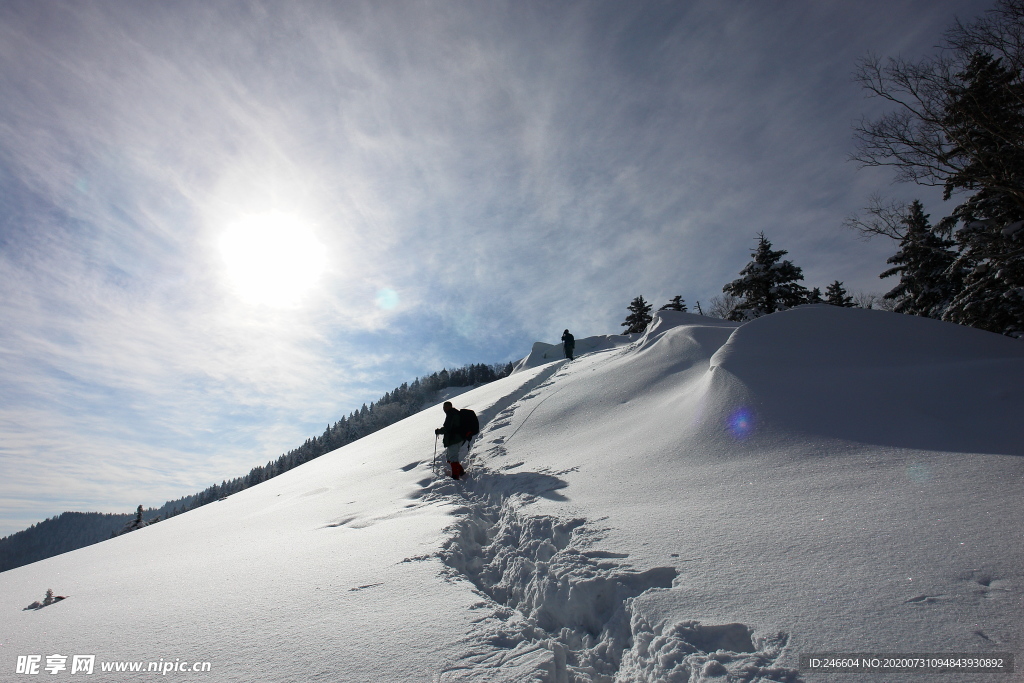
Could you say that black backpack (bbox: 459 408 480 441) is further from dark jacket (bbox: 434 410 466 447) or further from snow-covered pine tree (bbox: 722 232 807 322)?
snow-covered pine tree (bbox: 722 232 807 322)

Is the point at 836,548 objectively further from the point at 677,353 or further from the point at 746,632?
the point at 677,353

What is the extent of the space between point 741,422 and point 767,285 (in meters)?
26.5

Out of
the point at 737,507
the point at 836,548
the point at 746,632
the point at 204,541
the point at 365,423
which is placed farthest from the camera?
the point at 365,423

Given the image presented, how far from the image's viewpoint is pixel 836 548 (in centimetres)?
304

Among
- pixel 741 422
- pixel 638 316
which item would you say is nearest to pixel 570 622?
pixel 741 422

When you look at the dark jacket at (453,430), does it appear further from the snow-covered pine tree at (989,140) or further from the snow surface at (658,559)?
the snow-covered pine tree at (989,140)

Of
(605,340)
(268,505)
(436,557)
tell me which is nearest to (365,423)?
(605,340)

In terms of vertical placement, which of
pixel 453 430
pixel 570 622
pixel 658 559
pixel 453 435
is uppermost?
pixel 453 430

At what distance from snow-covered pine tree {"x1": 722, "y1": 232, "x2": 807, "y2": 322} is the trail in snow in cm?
2707

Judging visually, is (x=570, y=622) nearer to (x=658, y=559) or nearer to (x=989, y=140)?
(x=658, y=559)

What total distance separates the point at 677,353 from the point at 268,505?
10.4m

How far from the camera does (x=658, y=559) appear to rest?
3.34 meters

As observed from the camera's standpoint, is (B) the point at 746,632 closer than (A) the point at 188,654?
Yes

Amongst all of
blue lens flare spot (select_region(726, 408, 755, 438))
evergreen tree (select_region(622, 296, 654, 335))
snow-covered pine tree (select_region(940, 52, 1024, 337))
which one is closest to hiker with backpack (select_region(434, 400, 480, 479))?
blue lens flare spot (select_region(726, 408, 755, 438))
